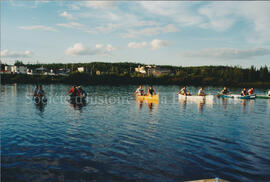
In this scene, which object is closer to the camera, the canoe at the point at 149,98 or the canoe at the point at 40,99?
the canoe at the point at 40,99

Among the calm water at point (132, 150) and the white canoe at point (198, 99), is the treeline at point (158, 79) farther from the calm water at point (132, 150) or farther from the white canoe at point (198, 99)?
the calm water at point (132, 150)

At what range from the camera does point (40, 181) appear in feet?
28.9

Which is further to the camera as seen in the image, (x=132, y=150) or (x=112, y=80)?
(x=112, y=80)

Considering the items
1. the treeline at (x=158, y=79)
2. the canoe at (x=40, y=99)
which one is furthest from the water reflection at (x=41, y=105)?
the treeline at (x=158, y=79)

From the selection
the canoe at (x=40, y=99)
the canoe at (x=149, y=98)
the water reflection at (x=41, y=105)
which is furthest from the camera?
the canoe at (x=149, y=98)

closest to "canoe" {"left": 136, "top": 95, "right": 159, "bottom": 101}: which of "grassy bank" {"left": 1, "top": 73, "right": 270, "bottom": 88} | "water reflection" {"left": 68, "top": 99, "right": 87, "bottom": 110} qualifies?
"water reflection" {"left": 68, "top": 99, "right": 87, "bottom": 110}

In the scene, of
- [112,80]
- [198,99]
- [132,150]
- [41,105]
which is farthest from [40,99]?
[112,80]

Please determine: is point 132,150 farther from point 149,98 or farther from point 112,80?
point 112,80

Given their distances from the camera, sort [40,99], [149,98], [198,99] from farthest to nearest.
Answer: [198,99], [149,98], [40,99]

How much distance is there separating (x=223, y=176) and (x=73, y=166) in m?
6.75

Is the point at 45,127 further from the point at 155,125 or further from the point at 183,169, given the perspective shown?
the point at 183,169

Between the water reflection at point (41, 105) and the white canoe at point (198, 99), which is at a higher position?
the white canoe at point (198, 99)

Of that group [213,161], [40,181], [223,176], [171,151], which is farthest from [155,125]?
[40,181]

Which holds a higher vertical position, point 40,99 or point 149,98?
point 149,98
